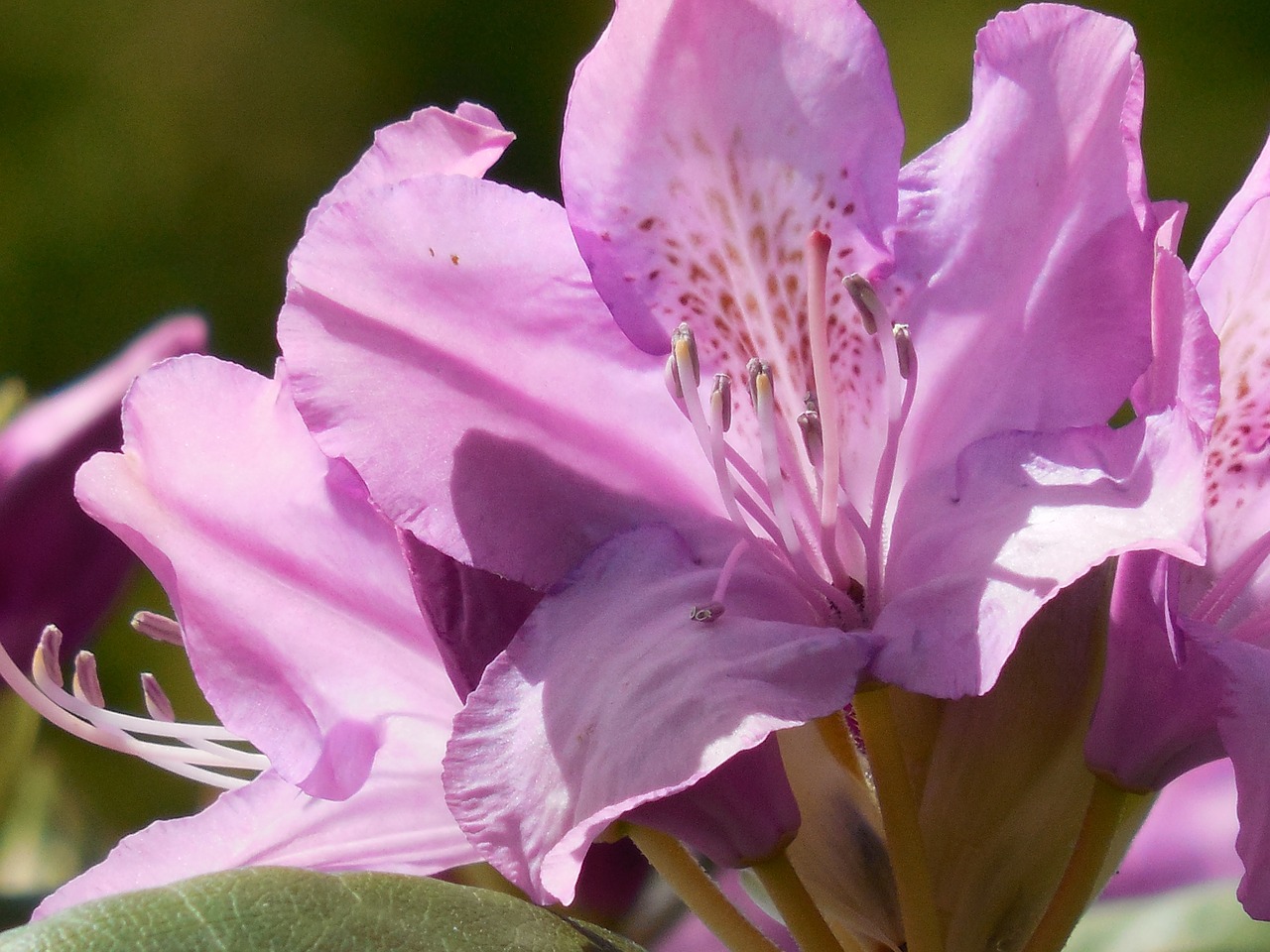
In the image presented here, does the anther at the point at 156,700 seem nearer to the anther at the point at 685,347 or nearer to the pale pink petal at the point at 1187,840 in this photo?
the anther at the point at 685,347

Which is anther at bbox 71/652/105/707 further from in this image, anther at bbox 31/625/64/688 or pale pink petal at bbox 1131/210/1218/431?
pale pink petal at bbox 1131/210/1218/431

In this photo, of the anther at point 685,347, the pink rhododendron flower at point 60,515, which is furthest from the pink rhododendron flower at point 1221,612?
the pink rhododendron flower at point 60,515

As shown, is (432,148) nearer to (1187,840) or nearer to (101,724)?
(101,724)

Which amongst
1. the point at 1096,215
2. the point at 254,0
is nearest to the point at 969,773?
the point at 1096,215

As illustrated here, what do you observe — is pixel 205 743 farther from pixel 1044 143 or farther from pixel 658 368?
pixel 1044 143

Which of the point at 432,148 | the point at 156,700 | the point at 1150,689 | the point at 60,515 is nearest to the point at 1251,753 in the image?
the point at 1150,689
